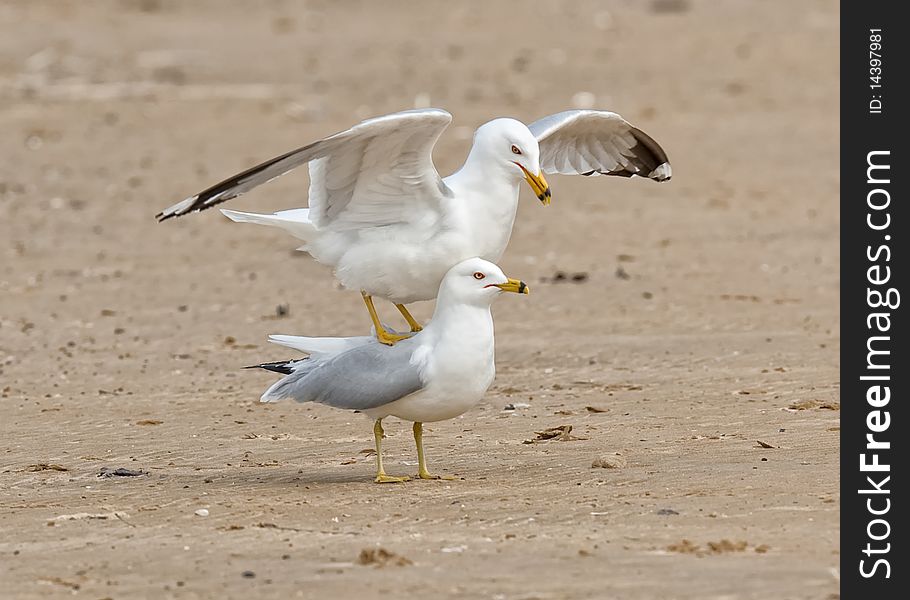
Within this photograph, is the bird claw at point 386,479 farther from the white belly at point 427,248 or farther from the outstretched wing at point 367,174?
the outstretched wing at point 367,174

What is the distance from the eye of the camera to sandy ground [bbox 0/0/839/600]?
5.90 metres

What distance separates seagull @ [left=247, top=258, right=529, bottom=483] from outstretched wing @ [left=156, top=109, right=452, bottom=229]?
0.53 meters

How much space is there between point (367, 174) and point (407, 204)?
234mm

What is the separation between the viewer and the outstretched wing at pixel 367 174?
7.02 m

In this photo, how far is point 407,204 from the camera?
24.6 feet

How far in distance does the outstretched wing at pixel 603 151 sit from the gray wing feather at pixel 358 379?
2.16 m

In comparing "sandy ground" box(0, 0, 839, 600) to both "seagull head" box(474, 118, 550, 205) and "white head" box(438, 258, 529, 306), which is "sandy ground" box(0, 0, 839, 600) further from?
"seagull head" box(474, 118, 550, 205)

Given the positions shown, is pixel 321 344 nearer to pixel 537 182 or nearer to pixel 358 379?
pixel 358 379

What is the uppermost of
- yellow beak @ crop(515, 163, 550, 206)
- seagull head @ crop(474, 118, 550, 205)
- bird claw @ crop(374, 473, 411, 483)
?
seagull head @ crop(474, 118, 550, 205)

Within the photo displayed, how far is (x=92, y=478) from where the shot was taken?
7.26 metres
